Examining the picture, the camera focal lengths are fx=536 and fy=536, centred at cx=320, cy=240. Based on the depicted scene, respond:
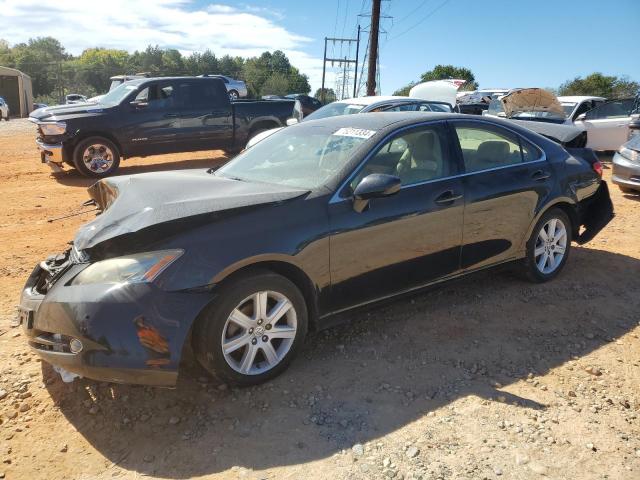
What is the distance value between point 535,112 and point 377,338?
37.0ft

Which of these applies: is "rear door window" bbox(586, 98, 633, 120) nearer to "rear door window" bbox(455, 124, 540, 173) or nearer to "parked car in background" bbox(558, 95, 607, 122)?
"parked car in background" bbox(558, 95, 607, 122)


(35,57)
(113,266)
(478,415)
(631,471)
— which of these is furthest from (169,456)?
(35,57)

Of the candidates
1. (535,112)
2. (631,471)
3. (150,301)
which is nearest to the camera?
(631,471)

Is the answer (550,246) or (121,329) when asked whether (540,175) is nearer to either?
(550,246)

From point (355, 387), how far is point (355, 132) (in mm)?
1821

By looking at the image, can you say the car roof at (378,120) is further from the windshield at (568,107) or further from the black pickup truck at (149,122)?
the windshield at (568,107)

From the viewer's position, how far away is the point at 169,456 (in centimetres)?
267

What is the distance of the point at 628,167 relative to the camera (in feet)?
29.7

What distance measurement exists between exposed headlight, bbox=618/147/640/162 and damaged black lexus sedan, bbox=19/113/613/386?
5.23 m

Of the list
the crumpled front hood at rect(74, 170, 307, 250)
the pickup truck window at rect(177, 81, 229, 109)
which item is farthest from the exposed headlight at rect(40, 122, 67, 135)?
the crumpled front hood at rect(74, 170, 307, 250)

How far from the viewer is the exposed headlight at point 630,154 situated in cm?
908

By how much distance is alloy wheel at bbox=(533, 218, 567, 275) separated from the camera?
482cm

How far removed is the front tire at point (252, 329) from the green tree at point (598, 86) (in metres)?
40.5

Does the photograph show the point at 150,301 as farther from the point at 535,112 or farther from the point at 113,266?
the point at 535,112
